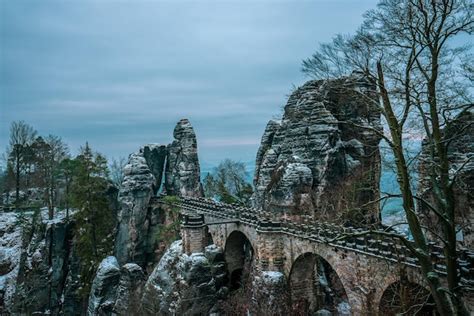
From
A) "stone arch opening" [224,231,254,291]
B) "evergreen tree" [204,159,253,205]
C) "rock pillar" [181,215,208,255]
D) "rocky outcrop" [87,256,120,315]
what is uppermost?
"evergreen tree" [204,159,253,205]

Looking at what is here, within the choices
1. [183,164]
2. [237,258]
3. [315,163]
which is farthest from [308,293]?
[183,164]

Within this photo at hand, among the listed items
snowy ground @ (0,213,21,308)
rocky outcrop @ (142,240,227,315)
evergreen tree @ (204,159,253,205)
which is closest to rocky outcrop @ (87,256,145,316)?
rocky outcrop @ (142,240,227,315)

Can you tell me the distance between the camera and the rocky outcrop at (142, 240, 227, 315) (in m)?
23.7

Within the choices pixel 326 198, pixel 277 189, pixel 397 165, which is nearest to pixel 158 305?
pixel 277 189

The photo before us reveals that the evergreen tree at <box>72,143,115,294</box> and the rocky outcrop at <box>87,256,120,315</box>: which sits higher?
the evergreen tree at <box>72,143,115,294</box>

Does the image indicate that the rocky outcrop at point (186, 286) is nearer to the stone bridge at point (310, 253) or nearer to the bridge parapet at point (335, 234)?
the stone bridge at point (310, 253)

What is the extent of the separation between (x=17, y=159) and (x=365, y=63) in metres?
44.6

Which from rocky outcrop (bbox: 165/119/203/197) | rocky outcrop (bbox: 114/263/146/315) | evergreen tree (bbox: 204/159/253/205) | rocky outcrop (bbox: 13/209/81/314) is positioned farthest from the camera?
evergreen tree (bbox: 204/159/253/205)

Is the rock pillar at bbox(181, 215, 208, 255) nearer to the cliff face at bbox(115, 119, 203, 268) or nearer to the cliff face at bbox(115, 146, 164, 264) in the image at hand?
the cliff face at bbox(115, 146, 164, 264)

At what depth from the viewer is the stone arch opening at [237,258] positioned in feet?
96.2

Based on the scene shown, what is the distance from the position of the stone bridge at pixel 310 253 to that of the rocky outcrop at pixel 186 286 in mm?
2030

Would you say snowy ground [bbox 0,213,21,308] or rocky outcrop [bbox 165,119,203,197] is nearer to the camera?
snowy ground [bbox 0,213,21,308]

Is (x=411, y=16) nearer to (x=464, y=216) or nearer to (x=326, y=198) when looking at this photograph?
(x=464, y=216)

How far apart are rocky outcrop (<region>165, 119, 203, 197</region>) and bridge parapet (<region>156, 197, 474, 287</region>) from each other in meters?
5.91
